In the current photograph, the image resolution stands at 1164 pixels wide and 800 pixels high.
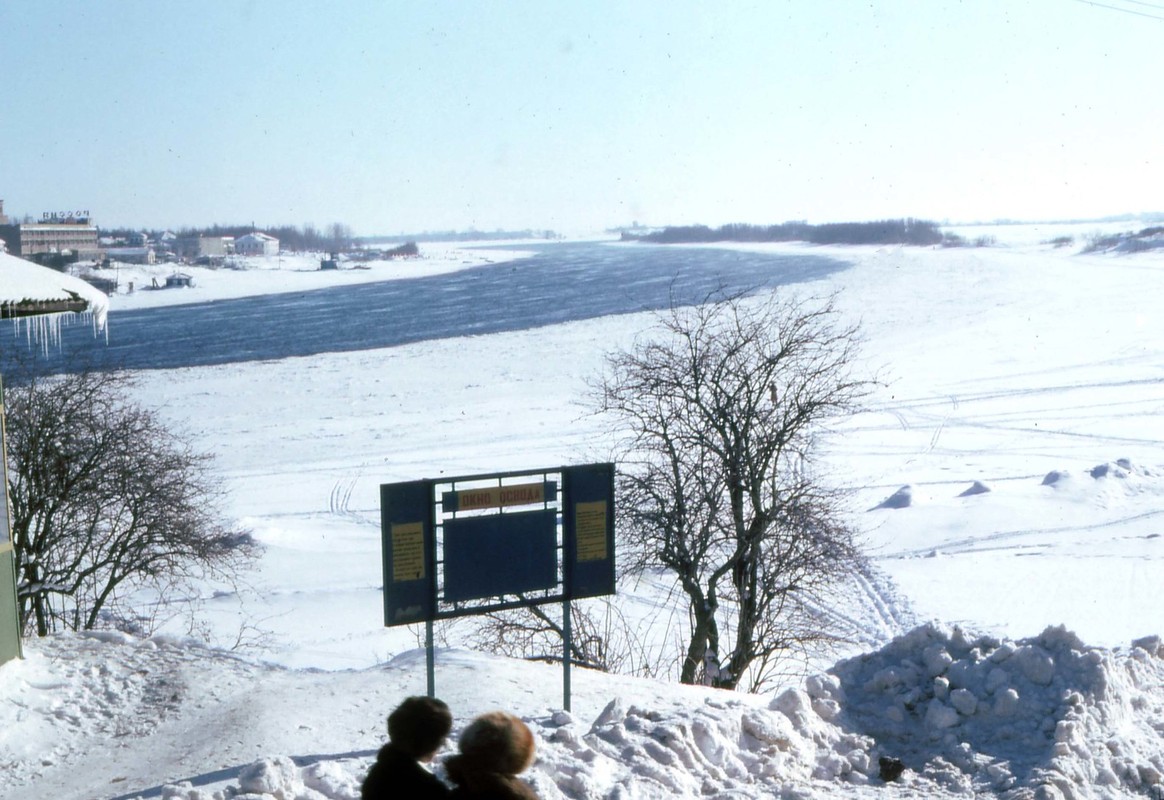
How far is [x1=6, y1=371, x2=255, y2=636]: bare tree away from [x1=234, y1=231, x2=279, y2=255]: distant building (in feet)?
352

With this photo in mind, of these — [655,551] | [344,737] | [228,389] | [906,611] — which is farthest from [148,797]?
[228,389]

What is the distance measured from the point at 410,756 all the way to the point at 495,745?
373mm

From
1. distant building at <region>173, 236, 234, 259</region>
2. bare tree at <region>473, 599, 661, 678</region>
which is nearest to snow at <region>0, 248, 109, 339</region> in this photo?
bare tree at <region>473, 599, 661, 678</region>

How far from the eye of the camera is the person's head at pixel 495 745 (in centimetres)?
337

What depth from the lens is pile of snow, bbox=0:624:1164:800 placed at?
6.14 metres

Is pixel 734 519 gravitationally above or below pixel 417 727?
below

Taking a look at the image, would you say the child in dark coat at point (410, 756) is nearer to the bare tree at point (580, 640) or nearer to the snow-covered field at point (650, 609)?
the snow-covered field at point (650, 609)

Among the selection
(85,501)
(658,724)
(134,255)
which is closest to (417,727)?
(658,724)

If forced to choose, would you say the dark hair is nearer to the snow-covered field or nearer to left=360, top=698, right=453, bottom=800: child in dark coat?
left=360, top=698, right=453, bottom=800: child in dark coat

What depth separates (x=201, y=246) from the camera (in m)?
109

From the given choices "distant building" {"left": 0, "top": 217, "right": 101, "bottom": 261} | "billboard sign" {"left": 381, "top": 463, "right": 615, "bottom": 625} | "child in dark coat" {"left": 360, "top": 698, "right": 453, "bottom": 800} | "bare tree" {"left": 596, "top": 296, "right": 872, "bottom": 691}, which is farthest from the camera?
"distant building" {"left": 0, "top": 217, "right": 101, "bottom": 261}

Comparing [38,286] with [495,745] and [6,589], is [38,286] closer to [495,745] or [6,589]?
[6,589]

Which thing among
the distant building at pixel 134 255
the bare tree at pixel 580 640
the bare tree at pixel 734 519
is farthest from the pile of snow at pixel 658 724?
the distant building at pixel 134 255

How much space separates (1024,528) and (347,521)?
499 inches
